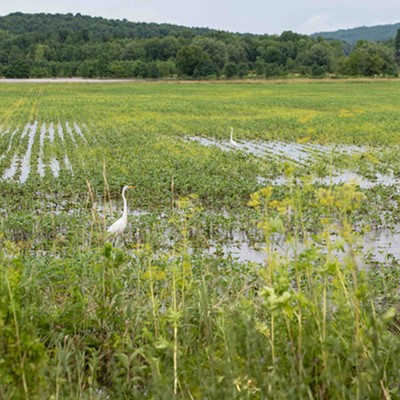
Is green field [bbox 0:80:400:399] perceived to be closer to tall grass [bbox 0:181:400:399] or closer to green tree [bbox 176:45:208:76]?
tall grass [bbox 0:181:400:399]

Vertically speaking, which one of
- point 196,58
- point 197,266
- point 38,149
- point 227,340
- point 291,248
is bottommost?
point 196,58

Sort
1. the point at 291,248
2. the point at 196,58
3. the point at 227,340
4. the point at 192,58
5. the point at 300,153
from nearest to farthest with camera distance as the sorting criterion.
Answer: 1. the point at 227,340
2. the point at 291,248
3. the point at 300,153
4. the point at 192,58
5. the point at 196,58

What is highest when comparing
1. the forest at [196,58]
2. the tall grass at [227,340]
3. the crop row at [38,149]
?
A: the tall grass at [227,340]

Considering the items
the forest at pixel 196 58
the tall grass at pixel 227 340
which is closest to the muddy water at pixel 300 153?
the tall grass at pixel 227 340

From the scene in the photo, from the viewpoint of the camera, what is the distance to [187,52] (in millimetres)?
111062

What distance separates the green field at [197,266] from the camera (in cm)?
373

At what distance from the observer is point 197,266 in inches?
303

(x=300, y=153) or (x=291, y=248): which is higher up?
(x=291, y=248)

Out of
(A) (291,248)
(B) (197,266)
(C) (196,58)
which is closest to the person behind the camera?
(B) (197,266)

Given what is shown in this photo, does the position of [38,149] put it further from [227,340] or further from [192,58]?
[192,58]

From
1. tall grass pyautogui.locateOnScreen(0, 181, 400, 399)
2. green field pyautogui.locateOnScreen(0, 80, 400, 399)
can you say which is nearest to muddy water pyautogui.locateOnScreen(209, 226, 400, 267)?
green field pyautogui.locateOnScreen(0, 80, 400, 399)

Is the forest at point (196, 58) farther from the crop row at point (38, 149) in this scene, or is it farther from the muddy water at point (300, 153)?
the muddy water at point (300, 153)

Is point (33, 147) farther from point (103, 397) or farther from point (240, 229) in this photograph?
point (103, 397)

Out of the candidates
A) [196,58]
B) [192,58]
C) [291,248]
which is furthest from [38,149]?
[196,58]
